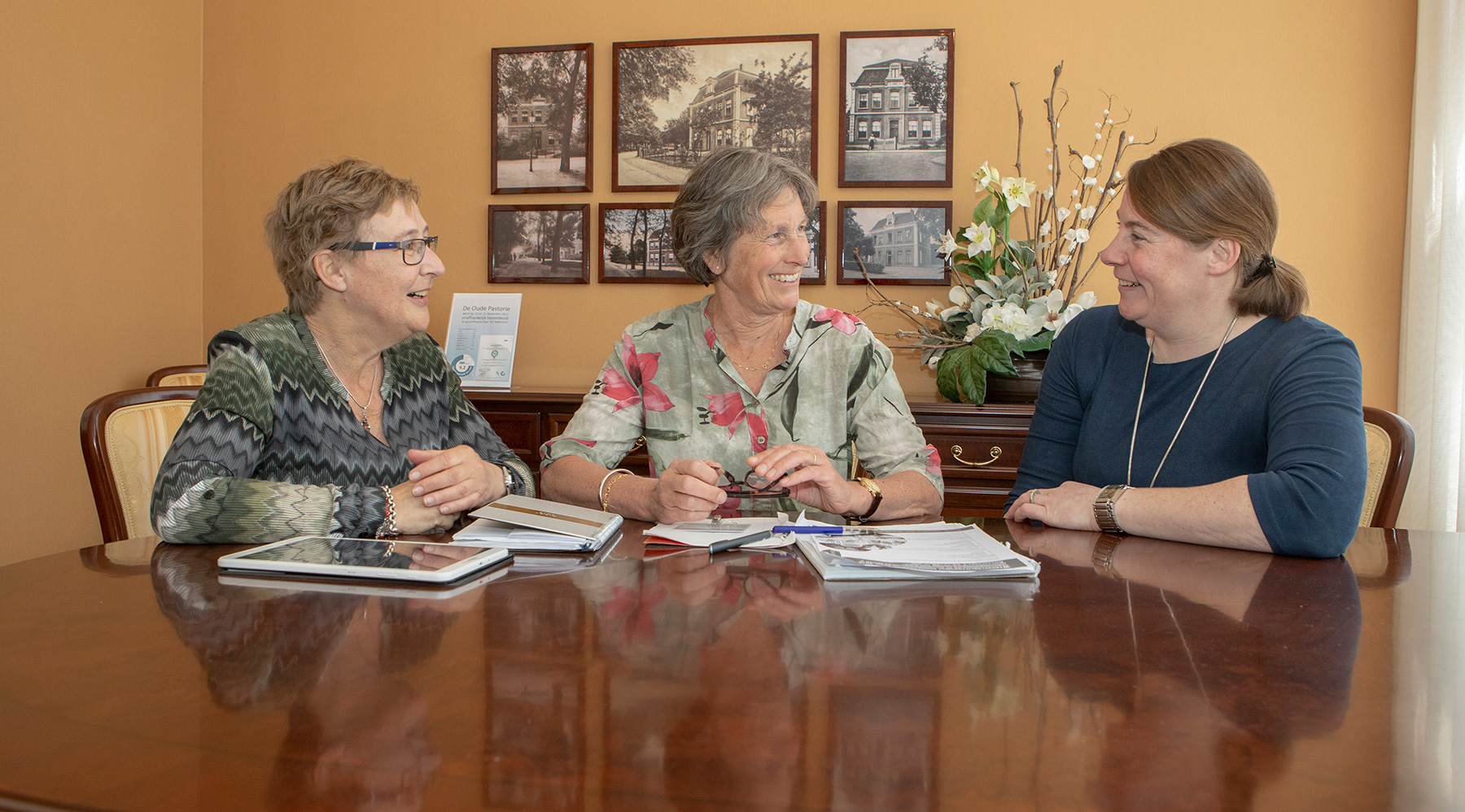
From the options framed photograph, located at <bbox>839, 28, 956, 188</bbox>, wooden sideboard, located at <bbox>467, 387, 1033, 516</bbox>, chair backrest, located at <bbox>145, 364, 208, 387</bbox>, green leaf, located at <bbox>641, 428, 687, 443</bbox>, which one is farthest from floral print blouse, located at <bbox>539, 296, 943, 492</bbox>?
chair backrest, located at <bbox>145, 364, 208, 387</bbox>

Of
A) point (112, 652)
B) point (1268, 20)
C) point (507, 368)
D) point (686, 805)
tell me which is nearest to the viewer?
point (686, 805)

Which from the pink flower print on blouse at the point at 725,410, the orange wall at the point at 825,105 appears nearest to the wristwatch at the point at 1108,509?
the pink flower print on blouse at the point at 725,410

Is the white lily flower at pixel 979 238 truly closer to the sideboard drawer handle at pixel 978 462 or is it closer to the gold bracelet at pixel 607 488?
the sideboard drawer handle at pixel 978 462

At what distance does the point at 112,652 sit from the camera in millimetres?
844

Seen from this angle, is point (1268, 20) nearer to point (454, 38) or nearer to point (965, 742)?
point (454, 38)

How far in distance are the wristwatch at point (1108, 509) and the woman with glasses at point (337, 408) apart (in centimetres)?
102

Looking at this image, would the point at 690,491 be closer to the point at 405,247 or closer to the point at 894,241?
the point at 405,247

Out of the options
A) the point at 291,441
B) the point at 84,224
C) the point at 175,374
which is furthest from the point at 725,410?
the point at 84,224

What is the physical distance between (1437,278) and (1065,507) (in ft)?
6.77

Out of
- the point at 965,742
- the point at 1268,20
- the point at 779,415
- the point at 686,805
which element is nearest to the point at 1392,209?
the point at 1268,20

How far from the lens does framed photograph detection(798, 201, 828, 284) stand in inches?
132

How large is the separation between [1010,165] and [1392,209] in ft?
3.98

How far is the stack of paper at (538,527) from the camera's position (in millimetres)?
1311

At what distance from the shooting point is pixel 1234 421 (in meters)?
1.60
